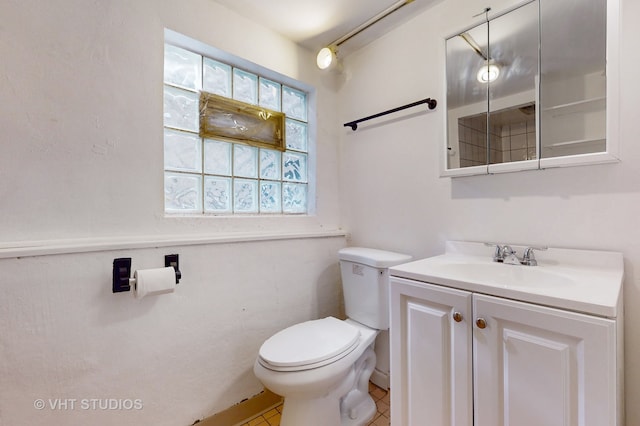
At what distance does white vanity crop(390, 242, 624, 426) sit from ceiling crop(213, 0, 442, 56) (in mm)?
1332

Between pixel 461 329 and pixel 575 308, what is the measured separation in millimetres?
288

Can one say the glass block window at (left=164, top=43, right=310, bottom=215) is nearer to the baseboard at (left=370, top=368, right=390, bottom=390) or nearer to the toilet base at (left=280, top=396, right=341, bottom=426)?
the toilet base at (left=280, top=396, right=341, bottom=426)

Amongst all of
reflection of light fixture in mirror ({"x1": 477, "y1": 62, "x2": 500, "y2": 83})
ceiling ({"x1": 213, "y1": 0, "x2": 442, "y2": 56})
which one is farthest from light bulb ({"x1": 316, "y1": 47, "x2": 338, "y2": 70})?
reflection of light fixture in mirror ({"x1": 477, "y1": 62, "x2": 500, "y2": 83})

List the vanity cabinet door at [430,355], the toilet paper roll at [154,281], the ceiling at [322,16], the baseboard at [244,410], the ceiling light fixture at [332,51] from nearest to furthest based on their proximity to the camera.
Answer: the vanity cabinet door at [430,355] → the toilet paper roll at [154,281] → the baseboard at [244,410] → the ceiling at [322,16] → the ceiling light fixture at [332,51]

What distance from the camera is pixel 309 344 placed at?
1197 mm

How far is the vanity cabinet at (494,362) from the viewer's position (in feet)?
2.13

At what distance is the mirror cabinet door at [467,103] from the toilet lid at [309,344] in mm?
924

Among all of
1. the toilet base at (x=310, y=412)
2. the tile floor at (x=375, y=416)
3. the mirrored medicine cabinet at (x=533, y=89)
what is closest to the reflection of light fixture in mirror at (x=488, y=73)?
the mirrored medicine cabinet at (x=533, y=89)

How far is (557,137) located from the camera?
1.05 metres

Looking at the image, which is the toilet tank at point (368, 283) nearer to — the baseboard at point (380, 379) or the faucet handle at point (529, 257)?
the baseboard at point (380, 379)

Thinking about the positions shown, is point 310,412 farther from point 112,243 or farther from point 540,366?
point 112,243

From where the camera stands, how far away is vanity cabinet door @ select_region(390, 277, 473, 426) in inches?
33.5

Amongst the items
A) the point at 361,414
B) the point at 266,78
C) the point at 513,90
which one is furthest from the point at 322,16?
the point at 361,414

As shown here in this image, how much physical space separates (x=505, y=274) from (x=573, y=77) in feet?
2.53
